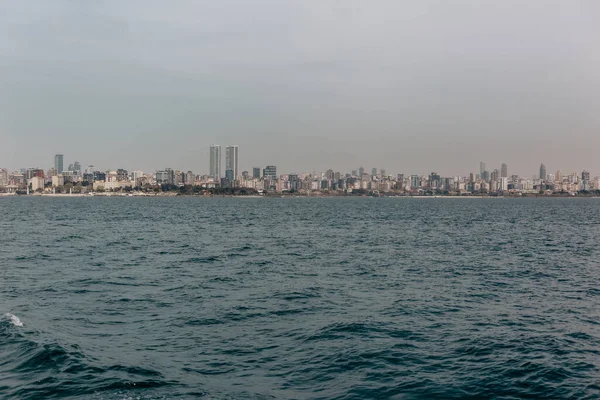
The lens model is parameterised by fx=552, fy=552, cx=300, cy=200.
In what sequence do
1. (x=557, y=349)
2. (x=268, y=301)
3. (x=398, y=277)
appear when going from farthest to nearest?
(x=398, y=277)
(x=268, y=301)
(x=557, y=349)

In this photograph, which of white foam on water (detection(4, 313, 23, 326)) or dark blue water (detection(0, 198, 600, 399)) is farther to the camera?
white foam on water (detection(4, 313, 23, 326))

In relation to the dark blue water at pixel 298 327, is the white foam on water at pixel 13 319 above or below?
above

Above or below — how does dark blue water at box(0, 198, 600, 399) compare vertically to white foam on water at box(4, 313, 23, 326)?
below

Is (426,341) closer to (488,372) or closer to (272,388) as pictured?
(488,372)

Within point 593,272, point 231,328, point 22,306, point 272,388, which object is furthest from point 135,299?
point 593,272

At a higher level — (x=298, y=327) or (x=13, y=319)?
(x=13, y=319)

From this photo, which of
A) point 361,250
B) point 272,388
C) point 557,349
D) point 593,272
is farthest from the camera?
point 361,250

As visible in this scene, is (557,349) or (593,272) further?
(593,272)

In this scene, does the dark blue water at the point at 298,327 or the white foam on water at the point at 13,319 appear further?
the white foam on water at the point at 13,319
